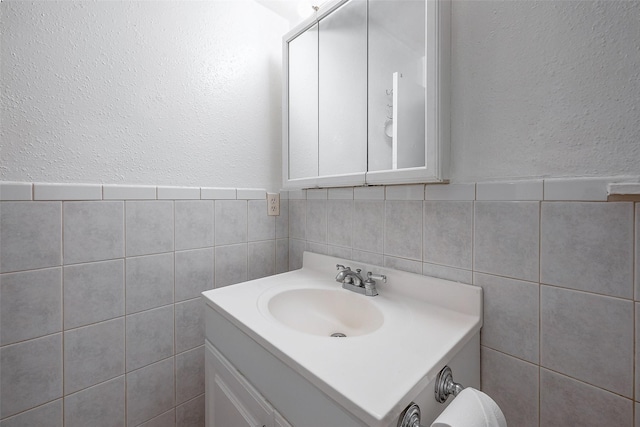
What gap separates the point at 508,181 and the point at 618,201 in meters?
0.20

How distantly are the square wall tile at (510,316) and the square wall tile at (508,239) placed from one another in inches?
1.1

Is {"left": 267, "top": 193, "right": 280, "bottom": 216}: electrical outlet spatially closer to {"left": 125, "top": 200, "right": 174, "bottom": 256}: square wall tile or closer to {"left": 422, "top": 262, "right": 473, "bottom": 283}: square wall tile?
{"left": 125, "top": 200, "right": 174, "bottom": 256}: square wall tile

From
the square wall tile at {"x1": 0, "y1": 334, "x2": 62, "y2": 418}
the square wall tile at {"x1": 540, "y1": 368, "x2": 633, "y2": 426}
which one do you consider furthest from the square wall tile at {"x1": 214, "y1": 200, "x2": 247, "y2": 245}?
the square wall tile at {"x1": 540, "y1": 368, "x2": 633, "y2": 426}

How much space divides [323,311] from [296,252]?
42 centimetres

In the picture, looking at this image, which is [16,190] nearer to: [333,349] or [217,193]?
[217,193]

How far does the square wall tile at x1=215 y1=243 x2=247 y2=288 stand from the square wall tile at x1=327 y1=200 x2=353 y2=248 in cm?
41

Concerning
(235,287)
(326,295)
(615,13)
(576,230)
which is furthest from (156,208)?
(615,13)

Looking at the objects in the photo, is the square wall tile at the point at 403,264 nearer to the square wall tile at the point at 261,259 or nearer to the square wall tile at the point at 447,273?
the square wall tile at the point at 447,273

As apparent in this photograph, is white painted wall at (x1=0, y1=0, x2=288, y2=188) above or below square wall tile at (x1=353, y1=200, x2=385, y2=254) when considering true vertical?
above

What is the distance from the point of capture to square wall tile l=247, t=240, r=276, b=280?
1295mm

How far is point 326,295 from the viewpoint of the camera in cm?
104

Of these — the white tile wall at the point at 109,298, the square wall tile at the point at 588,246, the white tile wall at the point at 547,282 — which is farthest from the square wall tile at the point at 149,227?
the square wall tile at the point at 588,246

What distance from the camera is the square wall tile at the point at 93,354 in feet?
2.83

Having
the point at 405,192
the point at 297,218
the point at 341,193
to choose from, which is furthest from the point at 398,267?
the point at 297,218
